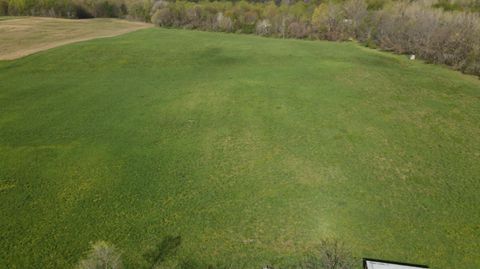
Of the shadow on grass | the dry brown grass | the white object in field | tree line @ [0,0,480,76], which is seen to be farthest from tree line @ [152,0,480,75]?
the shadow on grass

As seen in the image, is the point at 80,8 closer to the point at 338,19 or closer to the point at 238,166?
the point at 338,19

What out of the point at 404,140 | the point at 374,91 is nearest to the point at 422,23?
the point at 374,91

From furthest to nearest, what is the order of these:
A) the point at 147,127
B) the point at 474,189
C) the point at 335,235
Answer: the point at 147,127 → the point at 474,189 → the point at 335,235

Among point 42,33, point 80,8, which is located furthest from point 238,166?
point 80,8

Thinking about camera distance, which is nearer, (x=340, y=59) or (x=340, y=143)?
(x=340, y=143)

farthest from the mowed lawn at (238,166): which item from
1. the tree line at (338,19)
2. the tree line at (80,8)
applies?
the tree line at (80,8)

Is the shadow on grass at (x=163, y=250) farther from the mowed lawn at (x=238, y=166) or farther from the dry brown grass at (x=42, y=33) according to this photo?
the dry brown grass at (x=42, y=33)

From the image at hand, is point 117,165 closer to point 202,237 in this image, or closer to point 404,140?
point 202,237

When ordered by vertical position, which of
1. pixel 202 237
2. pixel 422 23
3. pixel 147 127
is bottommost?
pixel 202 237
